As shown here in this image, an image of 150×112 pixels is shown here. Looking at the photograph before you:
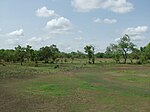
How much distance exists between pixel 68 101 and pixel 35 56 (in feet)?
230

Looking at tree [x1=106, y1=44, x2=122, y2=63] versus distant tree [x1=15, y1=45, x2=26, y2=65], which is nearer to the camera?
distant tree [x1=15, y1=45, x2=26, y2=65]

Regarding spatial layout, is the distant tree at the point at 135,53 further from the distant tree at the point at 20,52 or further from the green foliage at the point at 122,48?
the distant tree at the point at 20,52

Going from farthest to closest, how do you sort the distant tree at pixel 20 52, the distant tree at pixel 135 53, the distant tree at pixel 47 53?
the distant tree at pixel 135 53, the distant tree at pixel 47 53, the distant tree at pixel 20 52

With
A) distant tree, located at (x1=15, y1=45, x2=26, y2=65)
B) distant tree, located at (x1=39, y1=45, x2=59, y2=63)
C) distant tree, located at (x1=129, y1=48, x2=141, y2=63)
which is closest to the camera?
distant tree, located at (x1=15, y1=45, x2=26, y2=65)

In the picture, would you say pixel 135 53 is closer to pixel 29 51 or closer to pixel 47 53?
pixel 47 53

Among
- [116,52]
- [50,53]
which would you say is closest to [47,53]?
[50,53]

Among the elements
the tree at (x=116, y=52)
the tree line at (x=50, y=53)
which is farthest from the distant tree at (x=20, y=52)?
the tree at (x=116, y=52)

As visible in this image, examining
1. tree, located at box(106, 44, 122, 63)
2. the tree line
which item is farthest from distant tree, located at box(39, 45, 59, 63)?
tree, located at box(106, 44, 122, 63)

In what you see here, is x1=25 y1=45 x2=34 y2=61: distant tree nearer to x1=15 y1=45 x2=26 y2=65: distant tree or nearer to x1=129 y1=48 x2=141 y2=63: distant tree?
x1=15 y1=45 x2=26 y2=65: distant tree

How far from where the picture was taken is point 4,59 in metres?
89.6

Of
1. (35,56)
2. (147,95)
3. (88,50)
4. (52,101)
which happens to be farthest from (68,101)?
(88,50)

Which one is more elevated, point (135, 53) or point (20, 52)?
point (135, 53)

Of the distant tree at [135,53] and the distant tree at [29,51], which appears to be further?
the distant tree at [135,53]

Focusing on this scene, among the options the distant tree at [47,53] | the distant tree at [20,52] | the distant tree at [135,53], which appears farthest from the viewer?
the distant tree at [135,53]
